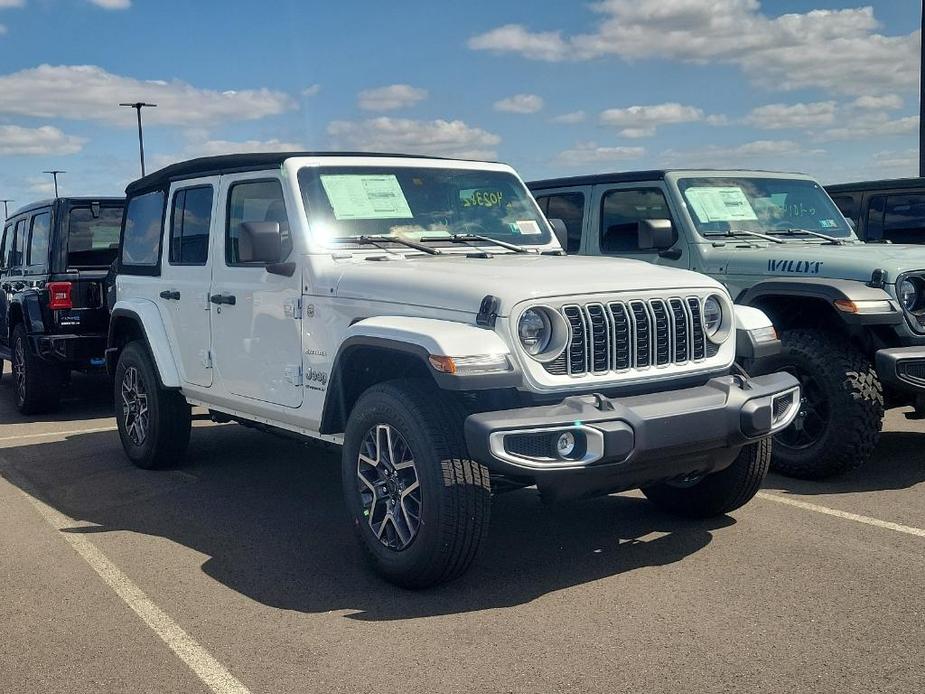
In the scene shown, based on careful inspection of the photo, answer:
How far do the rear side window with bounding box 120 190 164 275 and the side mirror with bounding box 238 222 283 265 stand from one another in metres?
2.10

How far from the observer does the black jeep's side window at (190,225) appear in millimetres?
6207

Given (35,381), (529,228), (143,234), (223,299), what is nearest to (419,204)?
(529,228)

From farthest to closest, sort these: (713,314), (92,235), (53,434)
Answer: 1. (92,235)
2. (53,434)
3. (713,314)

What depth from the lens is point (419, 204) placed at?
558 centimetres

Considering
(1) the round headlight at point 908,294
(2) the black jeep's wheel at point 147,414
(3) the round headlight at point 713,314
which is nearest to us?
(3) the round headlight at point 713,314

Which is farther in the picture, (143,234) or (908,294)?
(143,234)

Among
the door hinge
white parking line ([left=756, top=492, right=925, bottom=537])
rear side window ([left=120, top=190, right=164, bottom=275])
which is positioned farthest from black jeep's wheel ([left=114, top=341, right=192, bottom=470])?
white parking line ([left=756, top=492, right=925, bottom=537])

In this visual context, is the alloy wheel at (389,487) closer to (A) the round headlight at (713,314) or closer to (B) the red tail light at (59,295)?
(A) the round headlight at (713,314)

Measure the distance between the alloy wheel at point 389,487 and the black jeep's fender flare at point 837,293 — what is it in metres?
3.15

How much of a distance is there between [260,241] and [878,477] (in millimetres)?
4157

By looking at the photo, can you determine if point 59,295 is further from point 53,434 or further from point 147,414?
point 147,414

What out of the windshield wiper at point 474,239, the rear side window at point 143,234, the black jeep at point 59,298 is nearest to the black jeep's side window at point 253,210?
the windshield wiper at point 474,239

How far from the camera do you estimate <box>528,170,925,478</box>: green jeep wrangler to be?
6.05 metres

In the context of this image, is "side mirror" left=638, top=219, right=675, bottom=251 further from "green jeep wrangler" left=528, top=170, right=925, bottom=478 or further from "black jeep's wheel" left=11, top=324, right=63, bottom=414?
"black jeep's wheel" left=11, top=324, right=63, bottom=414
